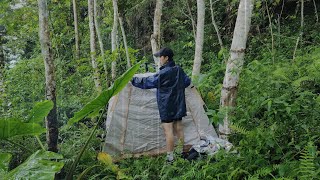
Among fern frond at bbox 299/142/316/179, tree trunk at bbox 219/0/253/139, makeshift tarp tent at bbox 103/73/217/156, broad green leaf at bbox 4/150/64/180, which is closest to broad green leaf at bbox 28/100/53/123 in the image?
broad green leaf at bbox 4/150/64/180

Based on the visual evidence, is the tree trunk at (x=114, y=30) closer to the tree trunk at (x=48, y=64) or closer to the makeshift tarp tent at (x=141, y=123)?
the makeshift tarp tent at (x=141, y=123)

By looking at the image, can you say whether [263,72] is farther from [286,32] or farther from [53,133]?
[286,32]

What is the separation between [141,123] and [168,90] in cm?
87

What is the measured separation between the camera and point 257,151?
3.95 m

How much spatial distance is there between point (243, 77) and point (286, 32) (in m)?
4.46

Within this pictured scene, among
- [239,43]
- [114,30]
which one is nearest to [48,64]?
[239,43]

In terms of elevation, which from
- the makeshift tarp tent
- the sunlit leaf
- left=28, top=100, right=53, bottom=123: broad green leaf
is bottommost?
Answer: the sunlit leaf

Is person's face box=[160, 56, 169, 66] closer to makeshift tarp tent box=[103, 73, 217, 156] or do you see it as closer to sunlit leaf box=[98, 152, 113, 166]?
makeshift tarp tent box=[103, 73, 217, 156]

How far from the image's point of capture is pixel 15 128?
3.87 meters

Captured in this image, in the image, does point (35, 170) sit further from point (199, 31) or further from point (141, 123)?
point (199, 31)

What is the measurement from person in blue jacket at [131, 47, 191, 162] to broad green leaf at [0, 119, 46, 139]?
1.79m

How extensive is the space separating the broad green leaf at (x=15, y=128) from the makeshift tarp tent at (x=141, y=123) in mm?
1573

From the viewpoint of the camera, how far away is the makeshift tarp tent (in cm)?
547

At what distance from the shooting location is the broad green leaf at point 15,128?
12.3 feet
